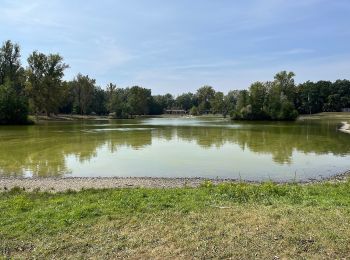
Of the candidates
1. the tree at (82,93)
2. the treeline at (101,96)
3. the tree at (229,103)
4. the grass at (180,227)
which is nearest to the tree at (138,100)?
the treeline at (101,96)

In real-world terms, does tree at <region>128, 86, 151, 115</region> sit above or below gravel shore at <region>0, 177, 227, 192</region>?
above

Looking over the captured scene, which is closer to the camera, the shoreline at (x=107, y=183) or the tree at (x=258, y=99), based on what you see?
the shoreline at (x=107, y=183)

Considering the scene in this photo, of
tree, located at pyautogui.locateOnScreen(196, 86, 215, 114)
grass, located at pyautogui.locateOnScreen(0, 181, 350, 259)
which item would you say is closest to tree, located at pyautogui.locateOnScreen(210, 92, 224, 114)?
tree, located at pyautogui.locateOnScreen(196, 86, 215, 114)

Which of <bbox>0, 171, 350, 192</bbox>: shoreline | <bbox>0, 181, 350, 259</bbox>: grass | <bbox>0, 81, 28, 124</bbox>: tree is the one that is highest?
<bbox>0, 81, 28, 124</bbox>: tree

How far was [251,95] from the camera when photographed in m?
123

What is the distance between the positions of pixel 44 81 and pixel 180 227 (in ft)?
348

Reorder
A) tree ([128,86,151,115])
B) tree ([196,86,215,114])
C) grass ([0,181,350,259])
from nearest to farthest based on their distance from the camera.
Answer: grass ([0,181,350,259]) < tree ([128,86,151,115]) < tree ([196,86,215,114])

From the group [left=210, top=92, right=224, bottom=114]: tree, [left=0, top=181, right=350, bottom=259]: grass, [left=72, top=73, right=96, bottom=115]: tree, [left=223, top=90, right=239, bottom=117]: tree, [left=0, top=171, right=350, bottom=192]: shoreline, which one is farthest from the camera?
[left=210, top=92, right=224, bottom=114]: tree

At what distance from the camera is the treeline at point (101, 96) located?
334ft

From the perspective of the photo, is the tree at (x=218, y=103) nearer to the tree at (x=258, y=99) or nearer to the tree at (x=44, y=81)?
the tree at (x=258, y=99)

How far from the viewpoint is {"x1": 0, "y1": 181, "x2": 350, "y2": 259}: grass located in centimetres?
647

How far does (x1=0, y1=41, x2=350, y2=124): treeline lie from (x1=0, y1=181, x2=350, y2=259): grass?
79.0 m

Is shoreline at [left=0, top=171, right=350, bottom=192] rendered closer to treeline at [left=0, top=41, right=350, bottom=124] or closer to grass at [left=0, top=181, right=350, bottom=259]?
grass at [left=0, top=181, right=350, bottom=259]

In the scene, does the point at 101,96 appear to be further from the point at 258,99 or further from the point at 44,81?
the point at 258,99
